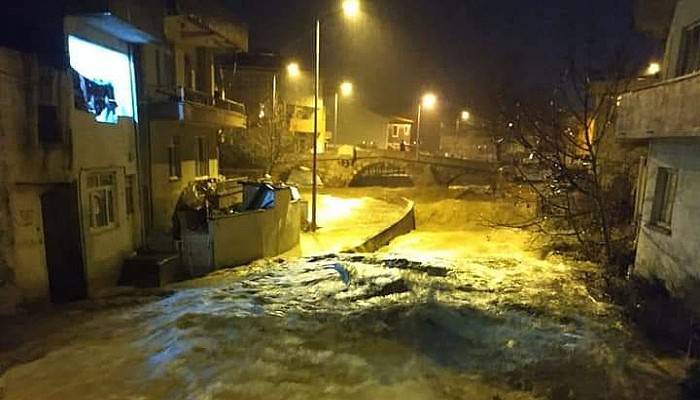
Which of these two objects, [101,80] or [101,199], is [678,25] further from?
[101,199]

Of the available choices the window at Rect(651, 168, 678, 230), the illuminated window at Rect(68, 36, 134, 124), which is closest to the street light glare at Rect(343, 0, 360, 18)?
the illuminated window at Rect(68, 36, 134, 124)

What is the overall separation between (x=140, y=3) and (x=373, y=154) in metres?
33.8

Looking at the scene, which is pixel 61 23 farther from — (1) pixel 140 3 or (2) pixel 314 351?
(2) pixel 314 351

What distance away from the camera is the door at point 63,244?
11.4 m

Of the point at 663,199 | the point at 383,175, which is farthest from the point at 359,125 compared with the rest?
the point at 663,199

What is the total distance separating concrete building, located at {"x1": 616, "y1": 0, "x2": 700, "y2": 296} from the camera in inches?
363

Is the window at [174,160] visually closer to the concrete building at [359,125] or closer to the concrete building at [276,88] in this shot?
the concrete building at [276,88]

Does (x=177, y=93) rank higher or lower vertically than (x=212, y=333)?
higher

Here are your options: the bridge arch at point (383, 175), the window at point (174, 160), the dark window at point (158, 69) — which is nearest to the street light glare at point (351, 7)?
the dark window at point (158, 69)

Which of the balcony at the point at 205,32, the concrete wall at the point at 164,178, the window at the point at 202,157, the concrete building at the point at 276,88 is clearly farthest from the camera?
the concrete building at the point at 276,88

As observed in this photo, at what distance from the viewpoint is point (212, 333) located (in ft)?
26.8

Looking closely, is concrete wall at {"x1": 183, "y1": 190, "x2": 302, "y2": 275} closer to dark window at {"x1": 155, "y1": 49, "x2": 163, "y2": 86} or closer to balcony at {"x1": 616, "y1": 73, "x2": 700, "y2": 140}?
dark window at {"x1": 155, "y1": 49, "x2": 163, "y2": 86}

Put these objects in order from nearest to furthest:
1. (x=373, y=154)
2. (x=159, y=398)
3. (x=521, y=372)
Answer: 1. (x=159, y=398)
2. (x=521, y=372)
3. (x=373, y=154)

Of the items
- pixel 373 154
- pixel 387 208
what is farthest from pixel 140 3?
pixel 373 154
